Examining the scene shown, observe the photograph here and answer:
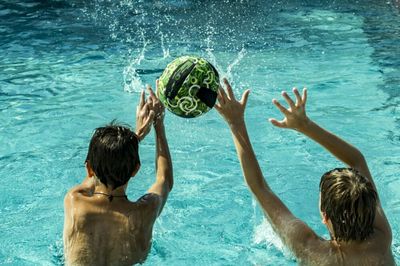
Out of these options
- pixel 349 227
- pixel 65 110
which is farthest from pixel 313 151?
pixel 349 227

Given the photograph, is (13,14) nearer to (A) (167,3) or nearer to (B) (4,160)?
(A) (167,3)

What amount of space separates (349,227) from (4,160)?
4.09m

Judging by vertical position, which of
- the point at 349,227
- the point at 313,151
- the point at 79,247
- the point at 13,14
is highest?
the point at 349,227

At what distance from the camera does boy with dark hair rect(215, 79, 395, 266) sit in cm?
295

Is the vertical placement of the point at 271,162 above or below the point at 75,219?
below

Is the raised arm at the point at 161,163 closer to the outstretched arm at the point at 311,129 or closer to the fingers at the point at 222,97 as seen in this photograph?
the fingers at the point at 222,97

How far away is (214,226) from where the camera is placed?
16.5ft

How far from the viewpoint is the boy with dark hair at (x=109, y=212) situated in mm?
3471

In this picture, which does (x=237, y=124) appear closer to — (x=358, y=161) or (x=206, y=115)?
(x=358, y=161)

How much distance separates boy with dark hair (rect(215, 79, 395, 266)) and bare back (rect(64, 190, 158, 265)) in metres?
0.68

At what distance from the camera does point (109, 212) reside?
3531mm

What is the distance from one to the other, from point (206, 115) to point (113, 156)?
12.8 ft

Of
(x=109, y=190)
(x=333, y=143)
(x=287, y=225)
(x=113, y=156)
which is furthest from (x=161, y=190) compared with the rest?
(x=333, y=143)

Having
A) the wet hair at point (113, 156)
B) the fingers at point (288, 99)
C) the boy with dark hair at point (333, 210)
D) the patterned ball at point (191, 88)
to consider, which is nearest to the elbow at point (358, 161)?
the boy with dark hair at point (333, 210)
